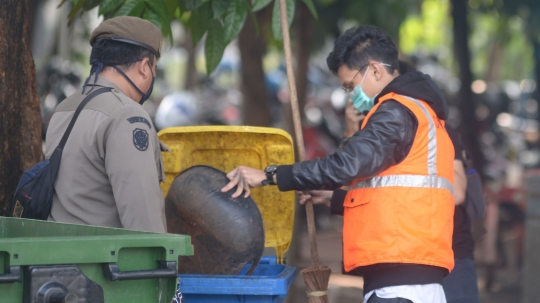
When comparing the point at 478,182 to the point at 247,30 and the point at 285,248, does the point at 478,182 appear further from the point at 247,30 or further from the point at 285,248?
the point at 247,30

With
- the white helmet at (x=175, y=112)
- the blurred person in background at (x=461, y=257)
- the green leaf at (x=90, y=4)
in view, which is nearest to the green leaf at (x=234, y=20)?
the green leaf at (x=90, y=4)

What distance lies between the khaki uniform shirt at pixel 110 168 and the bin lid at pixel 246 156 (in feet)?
2.50

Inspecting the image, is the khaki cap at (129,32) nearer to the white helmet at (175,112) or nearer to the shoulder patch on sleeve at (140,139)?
the shoulder patch on sleeve at (140,139)

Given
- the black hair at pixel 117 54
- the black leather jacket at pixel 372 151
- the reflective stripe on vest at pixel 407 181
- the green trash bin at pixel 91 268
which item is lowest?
the green trash bin at pixel 91 268

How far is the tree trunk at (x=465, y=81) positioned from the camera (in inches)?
344

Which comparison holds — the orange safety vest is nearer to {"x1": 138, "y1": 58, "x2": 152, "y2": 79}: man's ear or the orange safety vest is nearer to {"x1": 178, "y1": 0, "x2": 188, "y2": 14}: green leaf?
{"x1": 138, "y1": 58, "x2": 152, "y2": 79}: man's ear

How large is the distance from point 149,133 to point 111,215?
1.15 ft

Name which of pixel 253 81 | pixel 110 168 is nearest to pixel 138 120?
pixel 110 168

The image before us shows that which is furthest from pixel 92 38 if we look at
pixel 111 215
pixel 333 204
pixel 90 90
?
pixel 333 204

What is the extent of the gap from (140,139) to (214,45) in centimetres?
117

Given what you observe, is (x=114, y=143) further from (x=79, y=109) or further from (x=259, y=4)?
(x=259, y=4)

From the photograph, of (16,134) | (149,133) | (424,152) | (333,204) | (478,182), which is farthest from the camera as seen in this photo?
(478,182)

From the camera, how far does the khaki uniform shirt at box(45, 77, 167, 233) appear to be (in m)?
2.72

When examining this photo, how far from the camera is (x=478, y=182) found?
401 cm
